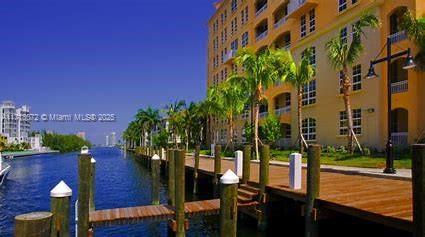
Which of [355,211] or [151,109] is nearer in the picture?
[355,211]

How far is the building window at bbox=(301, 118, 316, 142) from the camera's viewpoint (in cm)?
3602

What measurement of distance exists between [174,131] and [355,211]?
59671 millimetres

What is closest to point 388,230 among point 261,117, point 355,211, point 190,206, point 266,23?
point 355,211

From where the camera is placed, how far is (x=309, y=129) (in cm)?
3678

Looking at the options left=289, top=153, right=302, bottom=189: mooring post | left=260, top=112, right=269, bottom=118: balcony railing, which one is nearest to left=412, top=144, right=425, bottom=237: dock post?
left=289, top=153, right=302, bottom=189: mooring post

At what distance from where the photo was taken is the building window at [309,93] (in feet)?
118

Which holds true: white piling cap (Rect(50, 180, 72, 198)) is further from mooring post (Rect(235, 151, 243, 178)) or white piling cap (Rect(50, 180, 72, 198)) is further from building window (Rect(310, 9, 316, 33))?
building window (Rect(310, 9, 316, 33))

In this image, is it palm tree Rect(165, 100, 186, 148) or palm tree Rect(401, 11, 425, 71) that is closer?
palm tree Rect(401, 11, 425, 71)

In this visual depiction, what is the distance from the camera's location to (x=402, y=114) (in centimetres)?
2814

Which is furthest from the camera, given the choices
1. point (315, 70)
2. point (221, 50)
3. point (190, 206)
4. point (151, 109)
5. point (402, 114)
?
point (151, 109)

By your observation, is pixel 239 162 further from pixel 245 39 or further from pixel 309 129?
pixel 245 39

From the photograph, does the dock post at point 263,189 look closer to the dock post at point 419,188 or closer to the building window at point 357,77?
the dock post at point 419,188

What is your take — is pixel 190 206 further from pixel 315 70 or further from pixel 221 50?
pixel 221 50

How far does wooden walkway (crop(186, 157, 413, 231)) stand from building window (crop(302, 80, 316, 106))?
2079 centimetres
